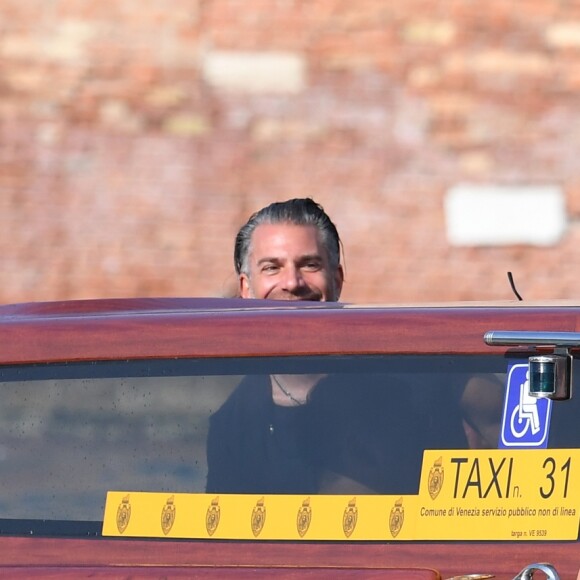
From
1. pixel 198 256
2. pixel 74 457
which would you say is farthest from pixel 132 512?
pixel 198 256

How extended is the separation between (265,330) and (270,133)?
5487 mm

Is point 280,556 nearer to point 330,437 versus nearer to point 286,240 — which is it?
point 330,437

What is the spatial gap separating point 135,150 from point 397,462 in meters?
5.77

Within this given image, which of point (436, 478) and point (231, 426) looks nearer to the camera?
point (436, 478)

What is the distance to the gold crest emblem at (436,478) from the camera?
267cm

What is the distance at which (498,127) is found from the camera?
26.9 ft

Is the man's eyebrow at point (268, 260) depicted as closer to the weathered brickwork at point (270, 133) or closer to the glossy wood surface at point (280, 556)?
the glossy wood surface at point (280, 556)

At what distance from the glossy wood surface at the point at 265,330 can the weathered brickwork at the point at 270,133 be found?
519 centimetres

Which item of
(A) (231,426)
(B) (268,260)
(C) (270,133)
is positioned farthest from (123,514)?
(C) (270,133)

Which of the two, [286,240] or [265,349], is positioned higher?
[286,240]

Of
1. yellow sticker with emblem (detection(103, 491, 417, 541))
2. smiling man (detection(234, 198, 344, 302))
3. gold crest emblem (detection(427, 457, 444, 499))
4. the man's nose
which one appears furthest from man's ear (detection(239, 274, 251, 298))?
gold crest emblem (detection(427, 457, 444, 499))

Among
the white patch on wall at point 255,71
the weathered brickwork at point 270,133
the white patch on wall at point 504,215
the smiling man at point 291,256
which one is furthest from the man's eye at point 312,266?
the white patch on wall at point 255,71

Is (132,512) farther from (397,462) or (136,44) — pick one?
(136,44)

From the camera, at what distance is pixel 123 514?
111 inches
